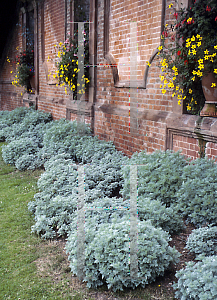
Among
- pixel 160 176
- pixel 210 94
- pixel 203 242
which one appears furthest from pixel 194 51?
pixel 203 242

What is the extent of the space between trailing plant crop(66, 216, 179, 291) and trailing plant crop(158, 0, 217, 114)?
6.54ft

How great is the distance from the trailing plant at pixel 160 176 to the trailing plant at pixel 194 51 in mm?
755

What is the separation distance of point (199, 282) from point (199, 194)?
3.80 feet

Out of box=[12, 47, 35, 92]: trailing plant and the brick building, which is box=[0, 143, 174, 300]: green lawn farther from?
box=[12, 47, 35, 92]: trailing plant

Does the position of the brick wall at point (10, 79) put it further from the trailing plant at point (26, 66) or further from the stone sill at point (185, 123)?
the stone sill at point (185, 123)

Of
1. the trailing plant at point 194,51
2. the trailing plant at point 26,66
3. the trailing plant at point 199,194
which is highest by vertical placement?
the trailing plant at point 26,66

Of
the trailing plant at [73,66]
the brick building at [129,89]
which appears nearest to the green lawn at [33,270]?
the brick building at [129,89]

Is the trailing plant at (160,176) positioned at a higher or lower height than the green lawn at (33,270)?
higher

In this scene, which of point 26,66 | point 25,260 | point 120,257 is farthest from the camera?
point 26,66

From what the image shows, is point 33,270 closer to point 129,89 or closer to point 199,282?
point 199,282

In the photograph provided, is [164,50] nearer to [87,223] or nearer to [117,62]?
[117,62]

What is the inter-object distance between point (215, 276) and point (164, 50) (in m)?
3.42

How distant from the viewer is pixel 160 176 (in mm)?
3715

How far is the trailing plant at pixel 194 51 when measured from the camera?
345 cm
